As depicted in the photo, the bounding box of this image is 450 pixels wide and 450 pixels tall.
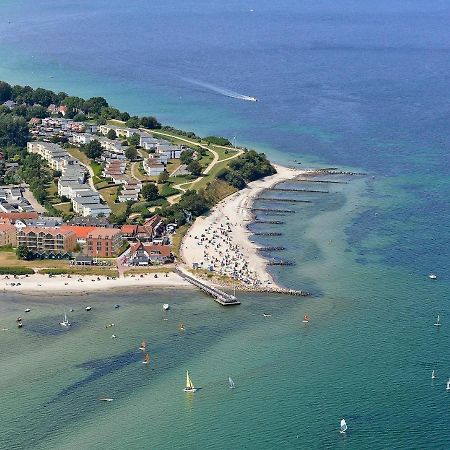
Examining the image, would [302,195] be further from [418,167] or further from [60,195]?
[60,195]

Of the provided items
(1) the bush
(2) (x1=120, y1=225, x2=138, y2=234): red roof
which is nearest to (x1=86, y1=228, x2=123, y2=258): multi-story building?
(2) (x1=120, y1=225, x2=138, y2=234): red roof

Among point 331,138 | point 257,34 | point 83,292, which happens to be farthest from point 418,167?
point 257,34

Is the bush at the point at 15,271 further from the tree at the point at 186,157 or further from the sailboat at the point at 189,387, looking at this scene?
the tree at the point at 186,157

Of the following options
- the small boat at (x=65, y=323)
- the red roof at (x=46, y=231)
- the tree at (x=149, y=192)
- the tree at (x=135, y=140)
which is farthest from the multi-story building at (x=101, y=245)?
the tree at (x=135, y=140)

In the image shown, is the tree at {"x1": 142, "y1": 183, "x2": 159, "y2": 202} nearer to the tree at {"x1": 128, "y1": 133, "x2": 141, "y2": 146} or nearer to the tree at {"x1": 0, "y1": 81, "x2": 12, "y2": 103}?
the tree at {"x1": 128, "y1": 133, "x2": 141, "y2": 146}

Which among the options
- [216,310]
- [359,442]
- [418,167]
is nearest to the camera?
[359,442]

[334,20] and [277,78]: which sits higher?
[334,20]
